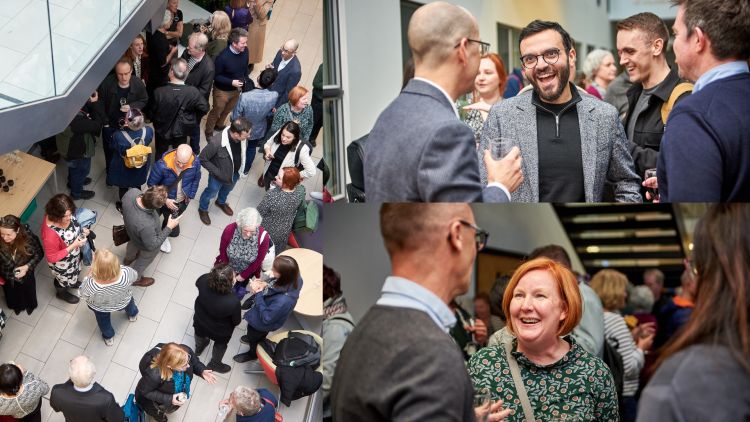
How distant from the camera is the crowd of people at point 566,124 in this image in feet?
8.16

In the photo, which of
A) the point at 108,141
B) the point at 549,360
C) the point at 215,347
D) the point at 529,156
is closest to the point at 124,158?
the point at 108,141

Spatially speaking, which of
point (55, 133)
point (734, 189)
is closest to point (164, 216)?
point (55, 133)

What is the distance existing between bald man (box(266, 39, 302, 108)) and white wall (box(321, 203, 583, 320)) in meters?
1.82

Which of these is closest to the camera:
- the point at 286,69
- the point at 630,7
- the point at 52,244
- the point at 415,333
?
the point at 415,333

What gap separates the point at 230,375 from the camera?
4.90 metres

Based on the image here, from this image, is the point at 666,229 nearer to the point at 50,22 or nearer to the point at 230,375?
the point at 230,375

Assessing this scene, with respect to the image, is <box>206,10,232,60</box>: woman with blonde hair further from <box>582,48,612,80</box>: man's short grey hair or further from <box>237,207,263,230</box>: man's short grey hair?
<box>582,48,612,80</box>: man's short grey hair

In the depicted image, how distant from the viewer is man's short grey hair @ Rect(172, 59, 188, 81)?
4867 millimetres

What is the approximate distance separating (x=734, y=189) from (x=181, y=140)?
318cm

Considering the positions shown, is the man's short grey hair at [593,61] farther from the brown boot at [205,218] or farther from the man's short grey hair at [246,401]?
the man's short grey hair at [246,401]

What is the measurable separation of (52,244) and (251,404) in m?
1.38

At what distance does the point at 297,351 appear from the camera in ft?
15.8

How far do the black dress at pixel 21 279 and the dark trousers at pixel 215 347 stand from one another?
2.98ft

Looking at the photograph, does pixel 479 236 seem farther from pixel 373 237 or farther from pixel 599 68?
pixel 599 68
